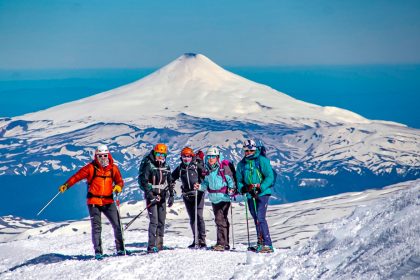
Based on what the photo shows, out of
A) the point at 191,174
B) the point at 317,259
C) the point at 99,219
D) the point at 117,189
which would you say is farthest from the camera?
the point at 191,174

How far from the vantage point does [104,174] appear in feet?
53.1

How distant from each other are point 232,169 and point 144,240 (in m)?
5.90

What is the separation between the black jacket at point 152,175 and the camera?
16906 mm

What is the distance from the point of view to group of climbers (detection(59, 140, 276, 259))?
16016 mm

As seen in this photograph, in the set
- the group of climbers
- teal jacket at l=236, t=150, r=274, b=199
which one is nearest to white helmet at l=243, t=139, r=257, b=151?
the group of climbers

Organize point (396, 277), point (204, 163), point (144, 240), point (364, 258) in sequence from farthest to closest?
point (144, 240)
point (204, 163)
point (364, 258)
point (396, 277)

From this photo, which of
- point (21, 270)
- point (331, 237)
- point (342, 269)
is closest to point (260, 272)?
point (331, 237)

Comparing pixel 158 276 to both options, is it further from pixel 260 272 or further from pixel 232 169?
pixel 232 169

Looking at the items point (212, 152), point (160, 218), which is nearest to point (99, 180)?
point (160, 218)

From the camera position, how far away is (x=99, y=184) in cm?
1619

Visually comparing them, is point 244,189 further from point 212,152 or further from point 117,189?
point 117,189

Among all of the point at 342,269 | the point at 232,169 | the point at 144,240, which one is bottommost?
the point at 144,240

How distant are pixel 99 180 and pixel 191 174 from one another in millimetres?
2552

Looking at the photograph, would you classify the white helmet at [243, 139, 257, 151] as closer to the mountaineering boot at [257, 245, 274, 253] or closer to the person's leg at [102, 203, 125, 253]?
the mountaineering boot at [257, 245, 274, 253]
